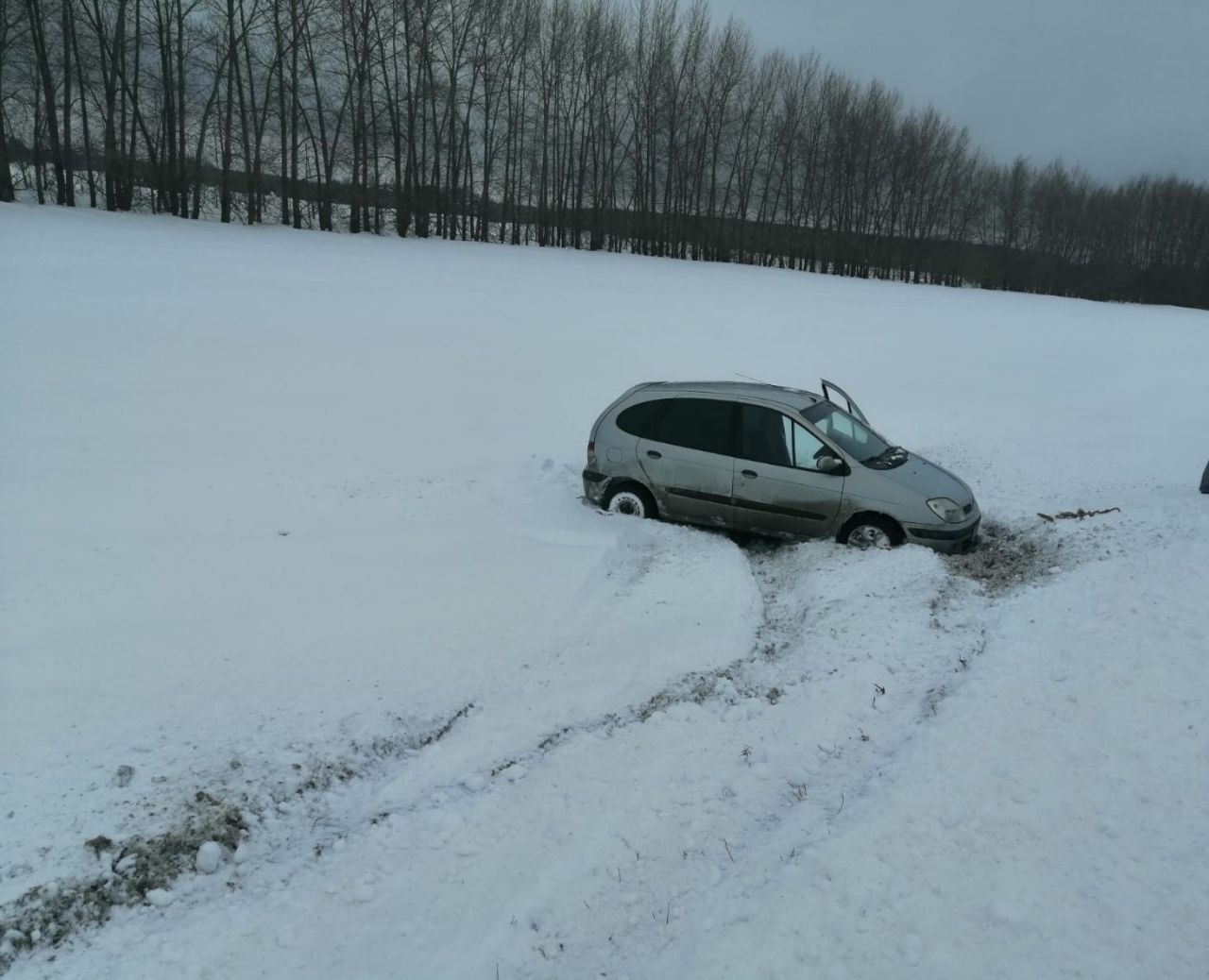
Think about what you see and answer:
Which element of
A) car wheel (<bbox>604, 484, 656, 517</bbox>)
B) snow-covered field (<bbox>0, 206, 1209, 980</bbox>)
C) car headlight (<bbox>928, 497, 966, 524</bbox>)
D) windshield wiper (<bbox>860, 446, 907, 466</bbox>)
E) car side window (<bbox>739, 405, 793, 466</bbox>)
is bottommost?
snow-covered field (<bbox>0, 206, 1209, 980</bbox>)

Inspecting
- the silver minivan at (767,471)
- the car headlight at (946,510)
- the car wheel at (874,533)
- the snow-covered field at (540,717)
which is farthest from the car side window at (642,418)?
the car headlight at (946,510)

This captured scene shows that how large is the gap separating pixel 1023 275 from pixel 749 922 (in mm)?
62680

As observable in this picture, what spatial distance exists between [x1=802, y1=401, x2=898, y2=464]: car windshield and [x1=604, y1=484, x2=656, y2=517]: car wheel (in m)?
1.93

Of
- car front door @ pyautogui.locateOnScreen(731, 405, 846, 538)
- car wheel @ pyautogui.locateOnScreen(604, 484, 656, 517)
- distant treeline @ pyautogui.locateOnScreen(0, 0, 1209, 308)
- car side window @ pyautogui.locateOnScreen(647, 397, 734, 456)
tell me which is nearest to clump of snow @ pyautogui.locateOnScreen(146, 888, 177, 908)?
car wheel @ pyautogui.locateOnScreen(604, 484, 656, 517)

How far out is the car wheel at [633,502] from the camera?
8742mm

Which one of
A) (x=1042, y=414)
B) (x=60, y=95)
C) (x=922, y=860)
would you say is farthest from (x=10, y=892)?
(x=60, y=95)

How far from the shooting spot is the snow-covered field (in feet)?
11.2

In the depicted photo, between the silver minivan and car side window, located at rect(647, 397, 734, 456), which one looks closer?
the silver minivan

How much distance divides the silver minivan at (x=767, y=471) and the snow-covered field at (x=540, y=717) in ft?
1.16

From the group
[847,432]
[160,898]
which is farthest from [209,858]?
[847,432]

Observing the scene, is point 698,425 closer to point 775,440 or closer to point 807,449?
point 775,440

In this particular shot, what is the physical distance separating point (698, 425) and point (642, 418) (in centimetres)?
66

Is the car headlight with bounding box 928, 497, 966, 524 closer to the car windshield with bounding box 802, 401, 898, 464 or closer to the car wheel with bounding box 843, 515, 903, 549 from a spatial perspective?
the car wheel with bounding box 843, 515, 903, 549

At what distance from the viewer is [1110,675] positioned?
510 centimetres
